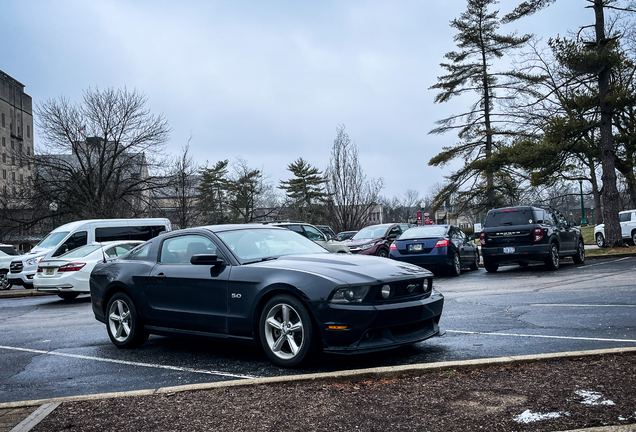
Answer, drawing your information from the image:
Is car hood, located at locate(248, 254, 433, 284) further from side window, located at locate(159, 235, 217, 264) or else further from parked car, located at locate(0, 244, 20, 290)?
parked car, located at locate(0, 244, 20, 290)

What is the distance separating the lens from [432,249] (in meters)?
16.2

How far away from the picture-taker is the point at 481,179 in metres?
36.2

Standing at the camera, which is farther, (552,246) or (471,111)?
(471,111)

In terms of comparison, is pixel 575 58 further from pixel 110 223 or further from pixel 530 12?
pixel 110 223

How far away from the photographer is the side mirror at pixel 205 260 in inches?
242

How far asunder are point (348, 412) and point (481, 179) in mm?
33725

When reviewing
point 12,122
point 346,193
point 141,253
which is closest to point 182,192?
point 346,193

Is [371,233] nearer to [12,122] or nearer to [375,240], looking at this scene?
[375,240]

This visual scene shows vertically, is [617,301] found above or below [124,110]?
below

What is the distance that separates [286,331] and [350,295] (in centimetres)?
74

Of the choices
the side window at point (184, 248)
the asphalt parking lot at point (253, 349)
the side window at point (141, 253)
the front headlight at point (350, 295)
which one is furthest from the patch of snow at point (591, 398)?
the side window at point (141, 253)

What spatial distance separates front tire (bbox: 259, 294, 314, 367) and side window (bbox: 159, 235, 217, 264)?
119cm

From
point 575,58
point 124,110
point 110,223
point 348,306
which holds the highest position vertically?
point 124,110

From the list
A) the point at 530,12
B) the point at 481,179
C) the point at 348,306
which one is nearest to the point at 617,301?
the point at 348,306
